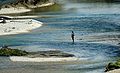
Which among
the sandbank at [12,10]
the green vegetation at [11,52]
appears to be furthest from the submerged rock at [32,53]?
the sandbank at [12,10]

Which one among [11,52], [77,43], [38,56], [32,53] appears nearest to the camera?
[38,56]

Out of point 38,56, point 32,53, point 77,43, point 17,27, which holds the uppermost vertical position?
point 38,56

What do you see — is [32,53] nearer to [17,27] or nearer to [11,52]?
[11,52]

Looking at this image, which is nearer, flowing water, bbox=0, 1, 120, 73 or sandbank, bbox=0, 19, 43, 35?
flowing water, bbox=0, 1, 120, 73

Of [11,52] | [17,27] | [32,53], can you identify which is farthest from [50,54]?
[17,27]

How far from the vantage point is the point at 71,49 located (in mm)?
48500

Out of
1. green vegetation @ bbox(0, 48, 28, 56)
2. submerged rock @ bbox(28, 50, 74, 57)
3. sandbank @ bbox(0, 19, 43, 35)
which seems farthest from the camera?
sandbank @ bbox(0, 19, 43, 35)

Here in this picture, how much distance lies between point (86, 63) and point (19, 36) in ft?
80.7

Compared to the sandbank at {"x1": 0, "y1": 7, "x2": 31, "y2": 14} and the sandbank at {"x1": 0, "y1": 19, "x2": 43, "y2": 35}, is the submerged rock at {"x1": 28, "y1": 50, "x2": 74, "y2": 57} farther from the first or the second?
the sandbank at {"x1": 0, "y1": 7, "x2": 31, "y2": 14}

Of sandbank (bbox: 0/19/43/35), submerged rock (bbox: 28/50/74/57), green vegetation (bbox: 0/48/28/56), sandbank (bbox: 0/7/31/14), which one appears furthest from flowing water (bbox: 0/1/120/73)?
sandbank (bbox: 0/7/31/14)

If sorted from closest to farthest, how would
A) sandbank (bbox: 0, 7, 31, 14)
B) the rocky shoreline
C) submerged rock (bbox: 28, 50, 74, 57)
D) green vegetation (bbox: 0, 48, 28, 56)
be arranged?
the rocky shoreline → submerged rock (bbox: 28, 50, 74, 57) → green vegetation (bbox: 0, 48, 28, 56) → sandbank (bbox: 0, 7, 31, 14)

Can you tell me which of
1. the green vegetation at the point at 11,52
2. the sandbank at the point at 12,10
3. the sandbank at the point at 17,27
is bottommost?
the sandbank at the point at 12,10

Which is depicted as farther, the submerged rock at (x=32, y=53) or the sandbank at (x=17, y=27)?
the sandbank at (x=17, y=27)

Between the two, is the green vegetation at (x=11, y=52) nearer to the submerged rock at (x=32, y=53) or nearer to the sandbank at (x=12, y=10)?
A: the submerged rock at (x=32, y=53)
